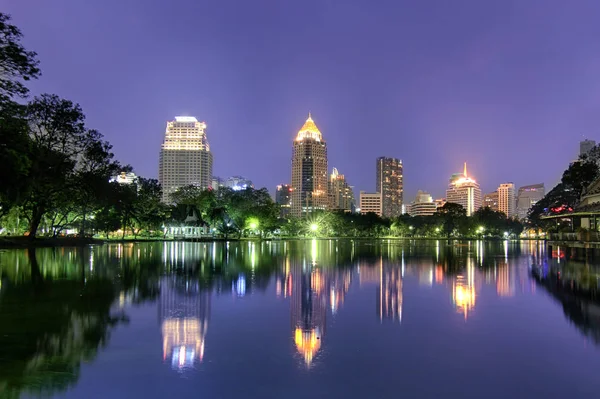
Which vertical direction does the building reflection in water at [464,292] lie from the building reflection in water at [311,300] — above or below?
below

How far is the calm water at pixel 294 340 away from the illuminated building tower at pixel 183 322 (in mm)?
33

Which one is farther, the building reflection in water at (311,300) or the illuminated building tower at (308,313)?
the building reflection in water at (311,300)

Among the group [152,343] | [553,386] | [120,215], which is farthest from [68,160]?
[553,386]

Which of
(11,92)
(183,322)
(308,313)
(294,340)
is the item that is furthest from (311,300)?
(11,92)

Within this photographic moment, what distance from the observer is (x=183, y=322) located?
1036 cm

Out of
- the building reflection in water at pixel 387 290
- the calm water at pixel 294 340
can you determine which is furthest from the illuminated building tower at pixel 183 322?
the building reflection in water at pixel 387 290

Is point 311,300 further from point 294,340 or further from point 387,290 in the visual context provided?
point 294,340

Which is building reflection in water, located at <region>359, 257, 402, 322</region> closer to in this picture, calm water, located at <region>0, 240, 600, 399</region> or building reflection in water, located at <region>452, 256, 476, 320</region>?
calm water, located at <region>0, 240, 600, 399</region>

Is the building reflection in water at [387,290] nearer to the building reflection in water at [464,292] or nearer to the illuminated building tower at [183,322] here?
the building reflection in water at [464,292]

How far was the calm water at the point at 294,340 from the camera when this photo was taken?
6.38m

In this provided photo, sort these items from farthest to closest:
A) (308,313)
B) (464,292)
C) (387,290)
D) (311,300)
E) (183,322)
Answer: (387,290) → (464,292) → (311,300) → (308,313) → (183,322)

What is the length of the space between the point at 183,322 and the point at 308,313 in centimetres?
321

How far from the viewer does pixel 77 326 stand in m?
9.74

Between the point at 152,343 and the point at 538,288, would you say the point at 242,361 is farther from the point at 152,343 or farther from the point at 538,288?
the point at 538,288
